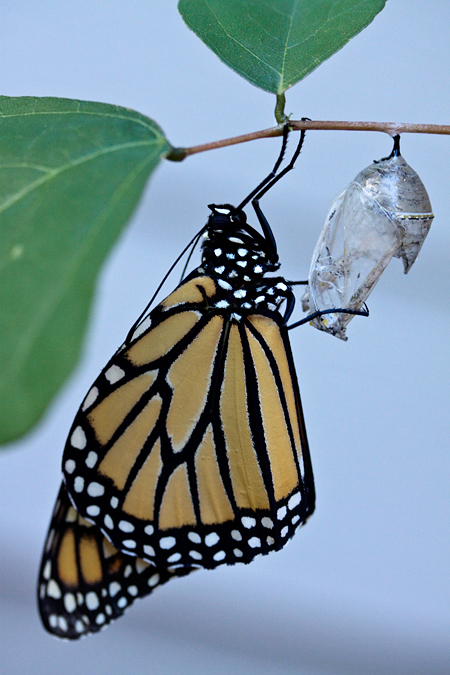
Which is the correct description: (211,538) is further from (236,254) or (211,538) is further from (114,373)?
(236,254)

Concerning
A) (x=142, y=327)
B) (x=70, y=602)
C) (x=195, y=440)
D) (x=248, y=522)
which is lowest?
(x=70, y=602)

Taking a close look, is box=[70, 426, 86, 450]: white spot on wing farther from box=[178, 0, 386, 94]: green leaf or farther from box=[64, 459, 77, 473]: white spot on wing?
box=[178, 0, 386, 94]: green leaf

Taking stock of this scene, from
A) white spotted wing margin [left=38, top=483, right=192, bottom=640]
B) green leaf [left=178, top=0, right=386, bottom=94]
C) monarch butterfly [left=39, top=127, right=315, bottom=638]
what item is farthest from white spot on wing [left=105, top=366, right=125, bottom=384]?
green leaf [left=178, top=0, right=386, bottom=94]

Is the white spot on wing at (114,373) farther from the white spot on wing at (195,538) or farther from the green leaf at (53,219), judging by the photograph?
the green leaf at (53,219)

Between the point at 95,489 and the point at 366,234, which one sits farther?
the point at 95,489

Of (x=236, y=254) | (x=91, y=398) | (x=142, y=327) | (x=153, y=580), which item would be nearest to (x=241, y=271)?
(x=236, y=254)

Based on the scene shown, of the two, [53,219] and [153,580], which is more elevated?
[53,219]

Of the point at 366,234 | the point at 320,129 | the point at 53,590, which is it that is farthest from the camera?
the point at 53,590
